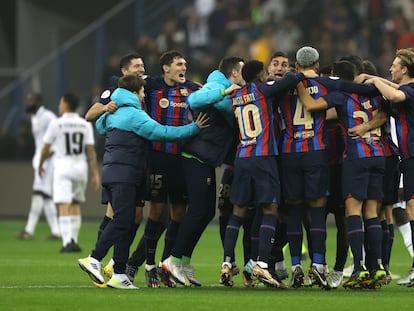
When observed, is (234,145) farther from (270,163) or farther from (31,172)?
(31,172)

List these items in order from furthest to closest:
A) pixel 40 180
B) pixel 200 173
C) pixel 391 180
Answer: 1. pixel 40 180
2. pixel 391 180
3. pixel 200 173

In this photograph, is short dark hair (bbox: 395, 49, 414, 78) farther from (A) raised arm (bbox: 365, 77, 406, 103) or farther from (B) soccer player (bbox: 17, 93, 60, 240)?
(B) soccer player (bbox: 17, 93, 60, 240)

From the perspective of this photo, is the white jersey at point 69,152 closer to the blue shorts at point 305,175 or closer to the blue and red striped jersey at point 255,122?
the blue and red striped jersey at point 255,122

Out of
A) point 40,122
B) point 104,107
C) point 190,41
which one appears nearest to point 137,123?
point 104,107

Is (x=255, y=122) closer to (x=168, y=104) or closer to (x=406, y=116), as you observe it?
(x=168, y=104)

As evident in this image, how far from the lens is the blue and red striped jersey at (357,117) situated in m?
12.6

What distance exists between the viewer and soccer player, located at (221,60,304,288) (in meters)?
12.5

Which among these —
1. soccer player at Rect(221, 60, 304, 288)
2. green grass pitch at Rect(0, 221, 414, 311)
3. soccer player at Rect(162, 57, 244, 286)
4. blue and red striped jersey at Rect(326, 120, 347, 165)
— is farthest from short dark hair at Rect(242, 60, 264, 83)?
green grass pitch at Rect(0, 221, 414, 311)

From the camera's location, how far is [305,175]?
12688 millimetres

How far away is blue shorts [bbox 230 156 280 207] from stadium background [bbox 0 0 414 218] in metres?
13.9

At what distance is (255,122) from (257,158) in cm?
37

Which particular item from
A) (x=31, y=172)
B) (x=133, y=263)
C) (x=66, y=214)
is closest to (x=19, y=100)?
(x=31, y=172)

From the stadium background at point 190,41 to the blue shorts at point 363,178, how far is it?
13.6m

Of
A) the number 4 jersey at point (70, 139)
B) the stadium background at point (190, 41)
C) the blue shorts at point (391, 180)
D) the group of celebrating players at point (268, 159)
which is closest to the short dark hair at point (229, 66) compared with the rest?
the group of celebrating players at point (268, 159)
